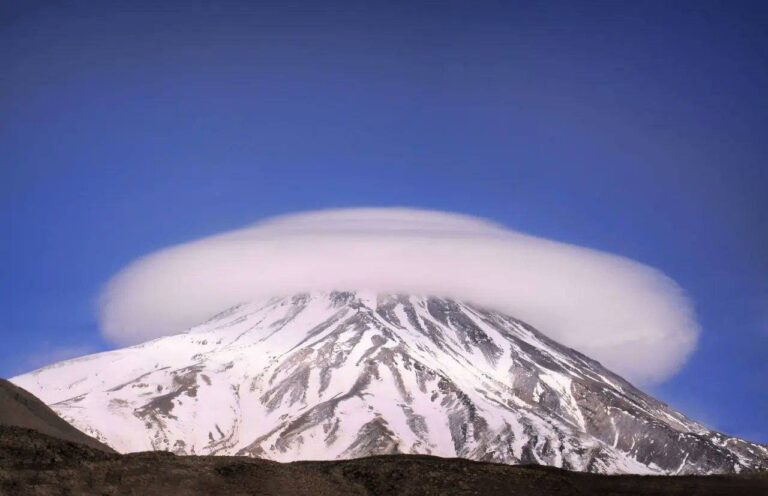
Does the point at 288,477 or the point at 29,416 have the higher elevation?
the point at 29,416

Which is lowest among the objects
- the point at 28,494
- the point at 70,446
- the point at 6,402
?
the point at 28,494

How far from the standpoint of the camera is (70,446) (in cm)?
4625

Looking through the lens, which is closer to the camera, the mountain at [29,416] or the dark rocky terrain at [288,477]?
the dark rocky terrain at [288,477]

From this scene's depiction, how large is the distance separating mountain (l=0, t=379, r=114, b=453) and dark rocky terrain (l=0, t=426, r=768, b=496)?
905 cm

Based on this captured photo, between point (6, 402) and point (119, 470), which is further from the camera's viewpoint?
point (6, 402)

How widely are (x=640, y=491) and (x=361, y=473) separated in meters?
14.2

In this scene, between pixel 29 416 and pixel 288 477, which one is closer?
pixel 288 477

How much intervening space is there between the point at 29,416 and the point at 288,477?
20.5 meters

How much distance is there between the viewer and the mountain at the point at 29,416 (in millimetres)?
55963

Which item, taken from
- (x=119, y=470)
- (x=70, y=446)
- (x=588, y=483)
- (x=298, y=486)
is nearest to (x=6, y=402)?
(x=70, y=446)

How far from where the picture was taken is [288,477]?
4694 centimetres

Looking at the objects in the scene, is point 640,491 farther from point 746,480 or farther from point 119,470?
point 119,470

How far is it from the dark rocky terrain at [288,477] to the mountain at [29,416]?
9046 mm

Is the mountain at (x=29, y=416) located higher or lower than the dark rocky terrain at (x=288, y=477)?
higher
